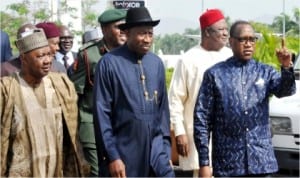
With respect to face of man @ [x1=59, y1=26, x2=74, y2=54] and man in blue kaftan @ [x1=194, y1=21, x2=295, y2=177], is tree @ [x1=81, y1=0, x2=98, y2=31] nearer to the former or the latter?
face of man @ [x1=59, y1=26, x2=74, y2=54]

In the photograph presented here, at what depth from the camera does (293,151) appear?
28.4 feet

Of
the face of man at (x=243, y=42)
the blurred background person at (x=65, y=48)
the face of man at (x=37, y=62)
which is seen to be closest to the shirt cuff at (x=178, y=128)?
the face of man at (x=243, y=42)

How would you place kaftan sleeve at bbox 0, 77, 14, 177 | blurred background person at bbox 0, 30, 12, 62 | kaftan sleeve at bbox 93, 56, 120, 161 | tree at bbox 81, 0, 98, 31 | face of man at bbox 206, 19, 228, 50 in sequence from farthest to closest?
tree at bbox 81, 0, 98, 31, blurred background person at bbox 0, 30, 12, 62, face of man at bbox 206, 19, 228, 50, kaftan sleeve at bbox 93, 56, 120, 161, kaftan sleeve at bbox 0, 77, 14, 177

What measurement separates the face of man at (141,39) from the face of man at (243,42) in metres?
0.61

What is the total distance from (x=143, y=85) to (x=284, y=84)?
973mm

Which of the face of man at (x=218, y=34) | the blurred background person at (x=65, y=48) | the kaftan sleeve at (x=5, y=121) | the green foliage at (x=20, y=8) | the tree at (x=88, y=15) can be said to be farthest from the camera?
the tree at (x=88, y=15)

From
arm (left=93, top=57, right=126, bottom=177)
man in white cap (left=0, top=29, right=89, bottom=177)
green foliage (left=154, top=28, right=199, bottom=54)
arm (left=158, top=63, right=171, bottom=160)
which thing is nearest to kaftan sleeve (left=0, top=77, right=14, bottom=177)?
man in white cap (left=0, top=29, right=89, bottom=177)

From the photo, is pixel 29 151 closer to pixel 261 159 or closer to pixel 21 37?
pixel 21 37

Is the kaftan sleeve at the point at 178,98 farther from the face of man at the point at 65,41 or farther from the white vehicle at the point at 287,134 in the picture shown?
the face of man at the point at 65,41

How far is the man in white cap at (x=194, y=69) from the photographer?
7.41 m

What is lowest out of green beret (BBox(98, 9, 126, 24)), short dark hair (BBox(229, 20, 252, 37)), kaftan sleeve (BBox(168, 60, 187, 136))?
kaftan sleeve (BBox(168, 60, 187, 136))

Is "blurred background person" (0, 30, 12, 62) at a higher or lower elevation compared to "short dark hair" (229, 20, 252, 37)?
lower

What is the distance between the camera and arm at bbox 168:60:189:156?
23.5 ft

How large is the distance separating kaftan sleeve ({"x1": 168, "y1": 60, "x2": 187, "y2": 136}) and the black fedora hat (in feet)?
4.50
